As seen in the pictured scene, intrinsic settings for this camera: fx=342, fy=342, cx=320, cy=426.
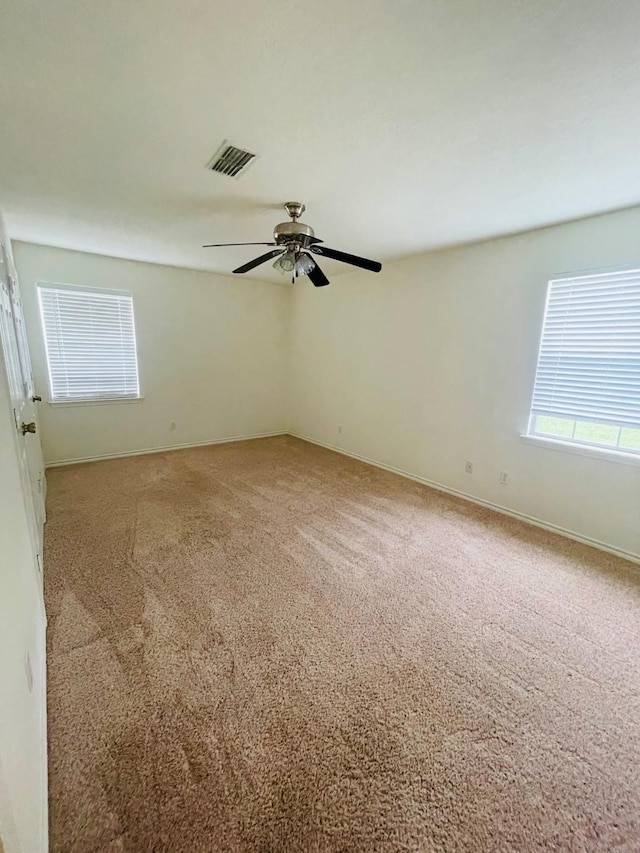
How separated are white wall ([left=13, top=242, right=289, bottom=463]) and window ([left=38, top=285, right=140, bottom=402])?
0.09m

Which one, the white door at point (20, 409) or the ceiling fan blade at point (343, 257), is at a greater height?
the ceiling fan blade at point (343, 257)

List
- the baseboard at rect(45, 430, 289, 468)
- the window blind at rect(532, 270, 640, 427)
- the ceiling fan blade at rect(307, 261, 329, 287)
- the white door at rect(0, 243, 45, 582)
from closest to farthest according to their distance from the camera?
the white door at rect(0, 243, 45, 582), the window blind at rect(532, 270, 640, 427), the ceiling fan blade at rect(307, 261, 329, 287), the baseboard at rect(45, 430, 289, 468)

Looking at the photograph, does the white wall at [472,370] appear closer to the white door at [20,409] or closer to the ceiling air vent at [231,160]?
the ceiling air vent at [231,160]

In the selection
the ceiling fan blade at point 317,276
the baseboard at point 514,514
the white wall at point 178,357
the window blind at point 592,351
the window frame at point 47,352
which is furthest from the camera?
the white wall at point 178,357

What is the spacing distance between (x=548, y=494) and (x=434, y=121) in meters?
2.78

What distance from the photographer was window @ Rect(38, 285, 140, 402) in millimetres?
3928

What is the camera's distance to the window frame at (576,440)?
8.07 feet

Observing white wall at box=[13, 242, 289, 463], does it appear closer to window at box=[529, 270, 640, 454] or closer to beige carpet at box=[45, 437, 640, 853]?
beige carpet at box=[45, 437, 640, 853]

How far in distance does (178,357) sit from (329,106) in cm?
387

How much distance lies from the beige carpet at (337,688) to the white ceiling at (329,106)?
2487mm

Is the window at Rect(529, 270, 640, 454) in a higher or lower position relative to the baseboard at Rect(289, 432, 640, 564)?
higher

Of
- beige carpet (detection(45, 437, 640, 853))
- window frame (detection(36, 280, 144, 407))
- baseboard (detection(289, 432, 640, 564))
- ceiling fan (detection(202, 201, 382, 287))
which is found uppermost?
ceiling fan (detection(202, 201, 382, 287))

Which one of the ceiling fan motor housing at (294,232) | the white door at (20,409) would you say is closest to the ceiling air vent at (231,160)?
the ceiling fan motor housing at (294,232)

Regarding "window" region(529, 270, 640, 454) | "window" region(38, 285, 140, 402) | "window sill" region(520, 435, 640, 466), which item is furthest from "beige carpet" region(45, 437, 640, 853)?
"window" region(38, 285, 140, 402)
